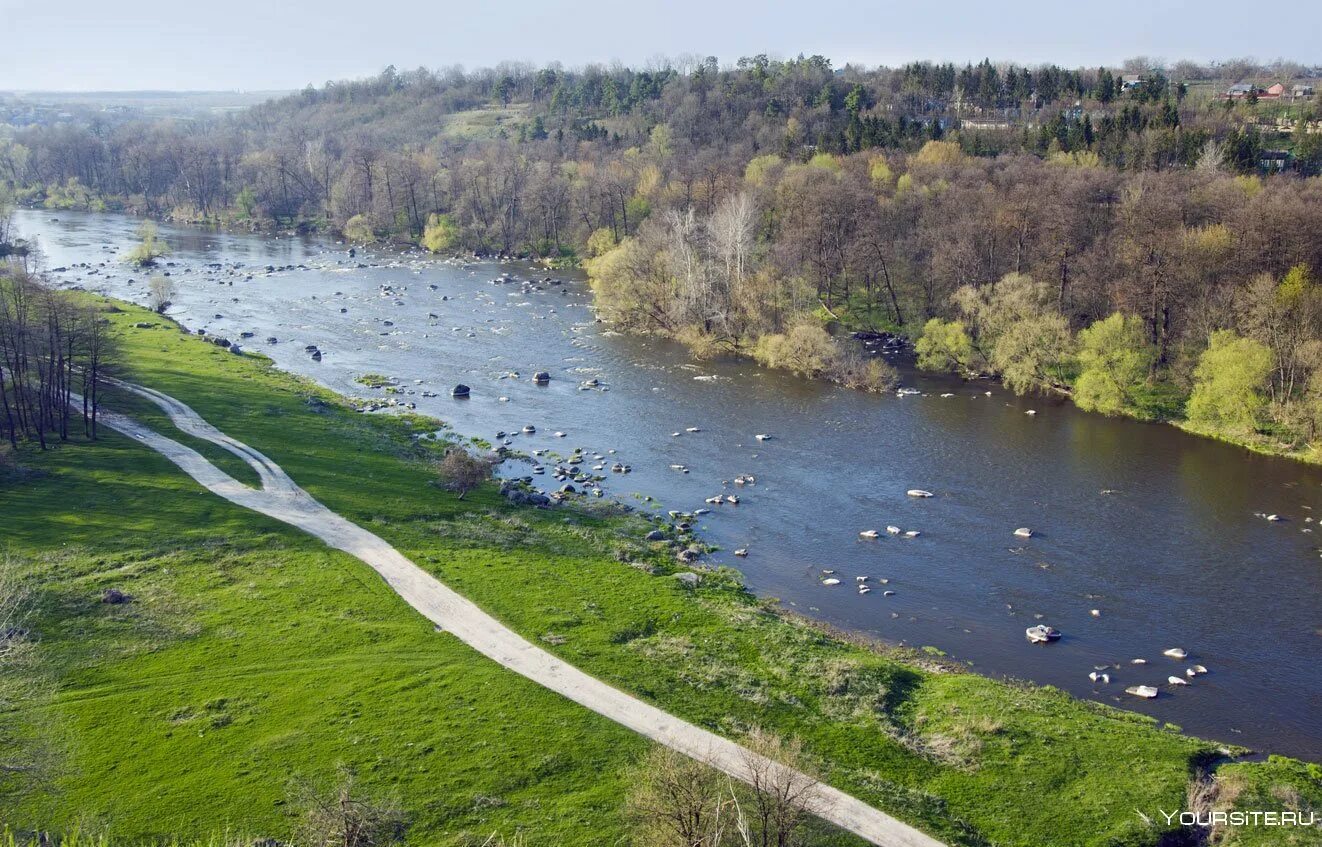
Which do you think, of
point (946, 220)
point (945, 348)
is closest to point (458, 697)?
point (945, 348)

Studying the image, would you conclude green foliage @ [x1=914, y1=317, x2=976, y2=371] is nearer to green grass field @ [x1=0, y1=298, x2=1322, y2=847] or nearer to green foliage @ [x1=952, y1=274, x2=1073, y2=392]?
green foliage @ [x1=952, y1=274, x2=1073, y2=392]

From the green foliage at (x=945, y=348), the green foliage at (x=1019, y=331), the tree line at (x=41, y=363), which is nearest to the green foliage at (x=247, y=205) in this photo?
the tree line at (x=41, y=363)

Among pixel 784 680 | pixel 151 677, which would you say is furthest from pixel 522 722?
pixel 151 677

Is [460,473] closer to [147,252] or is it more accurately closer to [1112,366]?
[1112,366]

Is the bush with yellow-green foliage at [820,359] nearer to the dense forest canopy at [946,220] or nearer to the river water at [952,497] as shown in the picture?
the dense forest canopy at [946,220]

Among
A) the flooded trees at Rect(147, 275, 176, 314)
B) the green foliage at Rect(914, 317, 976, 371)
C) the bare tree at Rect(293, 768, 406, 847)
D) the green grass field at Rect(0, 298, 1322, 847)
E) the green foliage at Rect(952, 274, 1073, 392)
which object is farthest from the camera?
the flooded trees at Rect(147, 275, 176, 314)

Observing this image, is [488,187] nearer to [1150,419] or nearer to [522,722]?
[1150,419]

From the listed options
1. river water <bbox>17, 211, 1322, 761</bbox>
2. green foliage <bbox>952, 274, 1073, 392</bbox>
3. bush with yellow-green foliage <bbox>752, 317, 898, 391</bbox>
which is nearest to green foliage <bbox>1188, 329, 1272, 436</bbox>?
river water <bbox>17, 211, 1322, 761</bbox>
